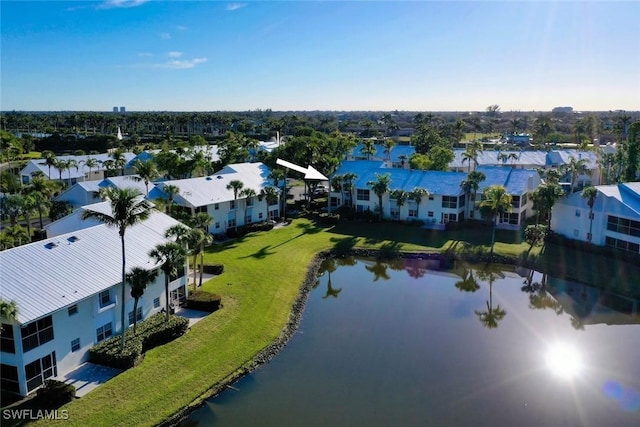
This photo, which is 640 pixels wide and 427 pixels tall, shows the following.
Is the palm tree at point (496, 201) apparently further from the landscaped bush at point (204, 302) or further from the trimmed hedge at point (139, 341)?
the trimmed hedge at point (139, 341)

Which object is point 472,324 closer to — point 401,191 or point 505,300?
point 505,300

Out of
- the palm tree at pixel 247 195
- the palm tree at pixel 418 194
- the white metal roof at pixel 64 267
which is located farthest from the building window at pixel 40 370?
the palm tree at pixel 418 194

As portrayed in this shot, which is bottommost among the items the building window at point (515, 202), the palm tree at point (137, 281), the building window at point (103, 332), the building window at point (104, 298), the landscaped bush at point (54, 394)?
the landscaped bush at point (54, 394)

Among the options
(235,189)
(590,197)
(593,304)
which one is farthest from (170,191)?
(590,197)

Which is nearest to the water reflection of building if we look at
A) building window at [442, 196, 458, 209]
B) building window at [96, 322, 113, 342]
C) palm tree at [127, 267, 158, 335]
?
building window at [442, 196, 458, 209]

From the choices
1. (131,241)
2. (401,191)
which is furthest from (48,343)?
(401,191)
